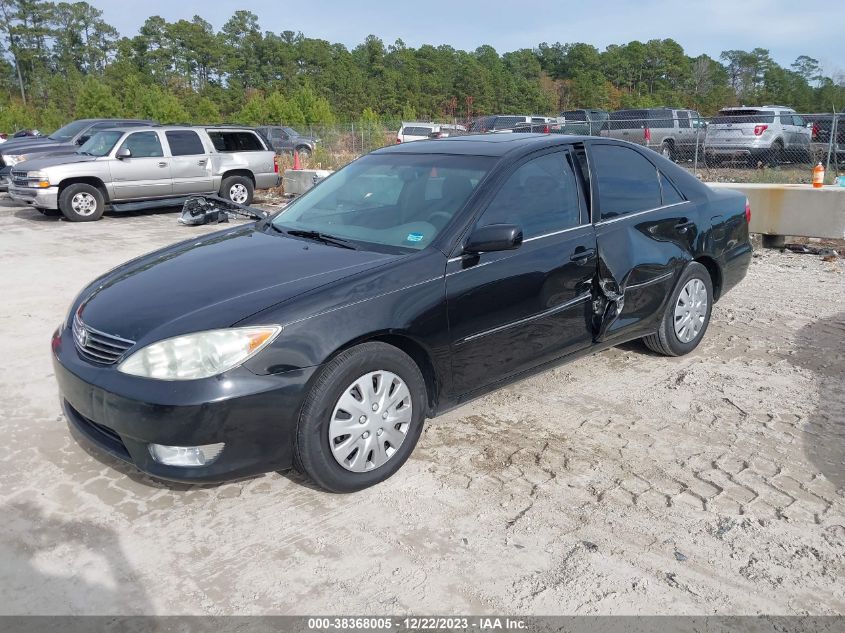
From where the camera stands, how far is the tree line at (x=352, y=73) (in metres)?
60.1

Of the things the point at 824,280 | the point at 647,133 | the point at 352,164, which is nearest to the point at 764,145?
the point at 647,133

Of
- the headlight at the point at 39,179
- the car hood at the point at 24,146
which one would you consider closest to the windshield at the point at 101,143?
the headlight at the point at 39,179

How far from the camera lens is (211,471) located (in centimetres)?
316

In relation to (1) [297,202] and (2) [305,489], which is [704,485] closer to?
(2) [305,489]

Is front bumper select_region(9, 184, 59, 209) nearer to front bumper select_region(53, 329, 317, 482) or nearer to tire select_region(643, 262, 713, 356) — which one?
front bumper select_region(53, 329, 317, 482)

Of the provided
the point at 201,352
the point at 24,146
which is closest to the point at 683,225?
the point at 201,352

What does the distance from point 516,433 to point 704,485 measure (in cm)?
105

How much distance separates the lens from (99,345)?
3.45 metres

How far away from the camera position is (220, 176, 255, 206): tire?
14367mm

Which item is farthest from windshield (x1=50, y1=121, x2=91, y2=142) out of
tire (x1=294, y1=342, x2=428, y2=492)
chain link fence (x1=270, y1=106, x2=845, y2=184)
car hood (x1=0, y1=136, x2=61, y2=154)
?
tire (x1=294, y1=342, x2=428, y2=492)

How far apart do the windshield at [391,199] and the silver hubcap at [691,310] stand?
1.98 meters

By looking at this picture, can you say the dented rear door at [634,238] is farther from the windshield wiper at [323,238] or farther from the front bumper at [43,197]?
the front bumper at [43,197]

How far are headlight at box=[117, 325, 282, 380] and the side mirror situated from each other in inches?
45.0

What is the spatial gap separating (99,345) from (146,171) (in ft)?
36.5
